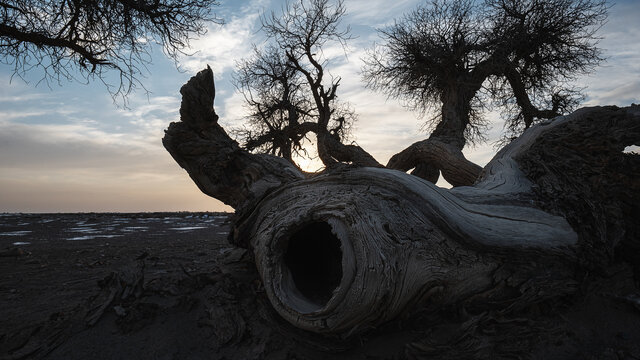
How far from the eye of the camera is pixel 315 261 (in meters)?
3.54

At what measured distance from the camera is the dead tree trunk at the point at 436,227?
2.65 meters

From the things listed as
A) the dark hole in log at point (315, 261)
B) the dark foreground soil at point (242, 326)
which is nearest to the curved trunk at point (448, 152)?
the dark foreground soil at point (242, 326)

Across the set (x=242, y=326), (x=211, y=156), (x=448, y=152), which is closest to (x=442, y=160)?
(x=448, y=152)

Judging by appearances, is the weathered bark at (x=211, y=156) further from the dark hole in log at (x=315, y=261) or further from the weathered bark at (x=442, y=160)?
the weathered bark at (x=442, y=160)

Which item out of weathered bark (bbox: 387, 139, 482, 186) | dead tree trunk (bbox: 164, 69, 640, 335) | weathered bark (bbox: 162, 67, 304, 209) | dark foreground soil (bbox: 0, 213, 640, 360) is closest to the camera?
dark foreground soil (bbox: 0, 213, 640, 360)

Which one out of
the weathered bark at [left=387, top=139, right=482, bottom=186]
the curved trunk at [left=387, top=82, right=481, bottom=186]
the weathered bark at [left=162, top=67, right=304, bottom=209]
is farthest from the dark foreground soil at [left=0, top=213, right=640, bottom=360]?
the curved trunk at [left=387, top=82, right=481, bottom=186]

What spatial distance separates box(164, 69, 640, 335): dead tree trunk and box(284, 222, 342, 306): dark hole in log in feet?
0.04

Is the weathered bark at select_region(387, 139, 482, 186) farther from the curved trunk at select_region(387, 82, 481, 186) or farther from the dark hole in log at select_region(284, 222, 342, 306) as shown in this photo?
the dark hole in log at select_region(284, 222, 342, 306)

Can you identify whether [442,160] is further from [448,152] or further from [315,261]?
[315,261]

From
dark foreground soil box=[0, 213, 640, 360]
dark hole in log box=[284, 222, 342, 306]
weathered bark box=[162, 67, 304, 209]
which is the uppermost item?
weathered bark box=[162, 67, 304, 209]

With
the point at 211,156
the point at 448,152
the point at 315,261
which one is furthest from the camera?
the point at 448,152

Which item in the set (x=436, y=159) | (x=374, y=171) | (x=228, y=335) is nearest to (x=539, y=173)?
(x=374, y=171)

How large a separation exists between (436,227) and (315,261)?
124 cm

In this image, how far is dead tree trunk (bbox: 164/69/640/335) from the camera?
2652 mm
